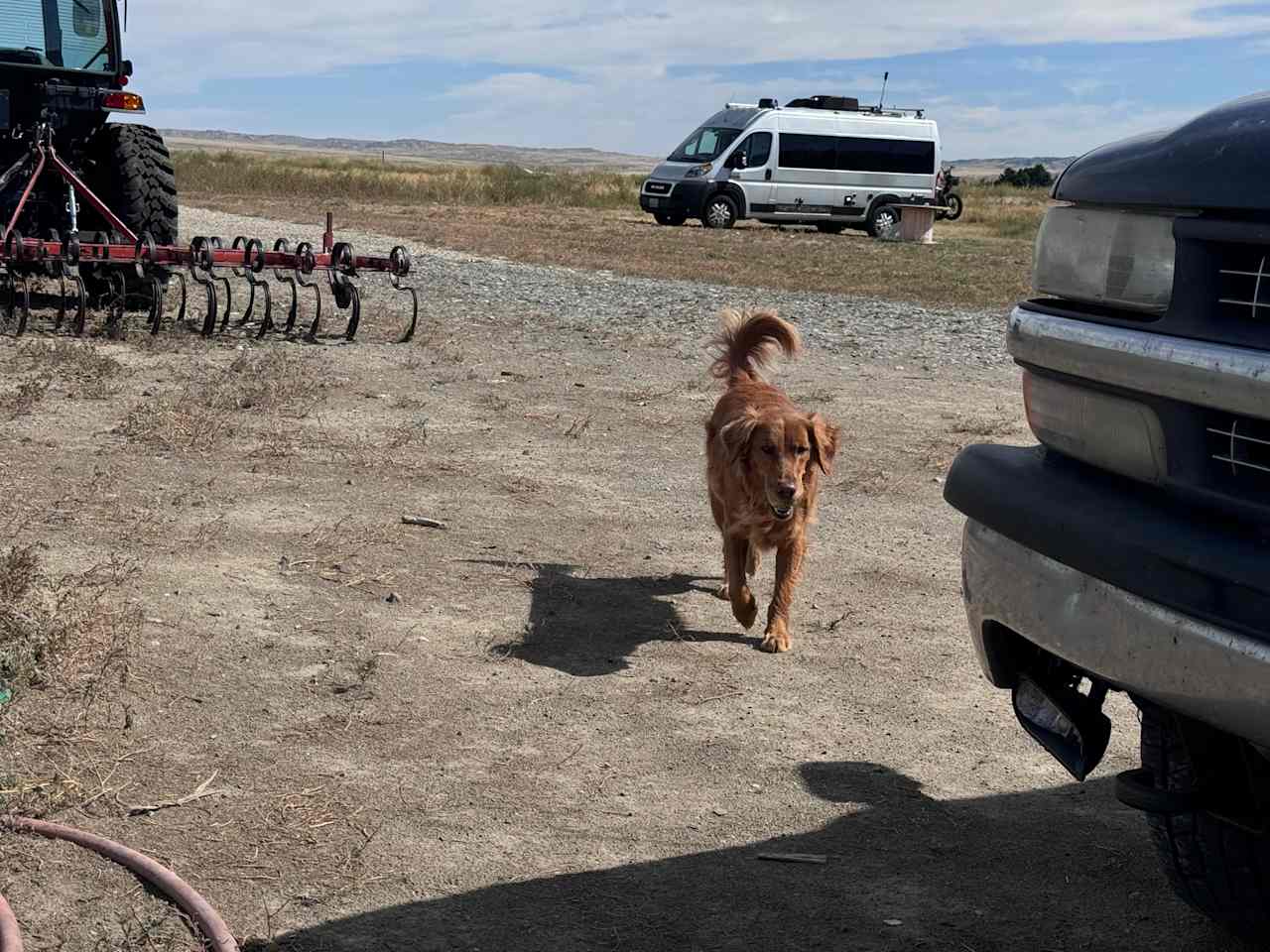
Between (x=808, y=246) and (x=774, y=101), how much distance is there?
7490 millimetres

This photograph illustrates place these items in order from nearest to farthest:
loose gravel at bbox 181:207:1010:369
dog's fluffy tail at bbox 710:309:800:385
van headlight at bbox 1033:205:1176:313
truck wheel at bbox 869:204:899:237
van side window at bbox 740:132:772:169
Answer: van headlight at bbox 1033:205:1176:313
dog's fluffy tail at bbox 710:309:800:385
loose gravel at bbox 181:207:1010:369
van side window at bbox 740:132:772:169
truck wheel at bbox 869:204:899:237

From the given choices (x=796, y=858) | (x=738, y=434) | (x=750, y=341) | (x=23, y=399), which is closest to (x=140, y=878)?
(x=796, y=858)

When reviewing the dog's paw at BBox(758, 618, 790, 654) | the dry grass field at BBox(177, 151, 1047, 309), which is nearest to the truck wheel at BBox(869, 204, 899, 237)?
the dry grass field at BBox(177, 151, 1047, 309)

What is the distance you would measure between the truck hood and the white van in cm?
2866

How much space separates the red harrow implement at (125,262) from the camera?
10.1 meters

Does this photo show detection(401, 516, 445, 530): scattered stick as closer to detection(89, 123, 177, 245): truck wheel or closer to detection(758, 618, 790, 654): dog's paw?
detection(758, 618, 790, 654): dog's paw

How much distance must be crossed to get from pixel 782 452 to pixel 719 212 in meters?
26.5

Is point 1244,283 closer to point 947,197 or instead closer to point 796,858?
point 796,858

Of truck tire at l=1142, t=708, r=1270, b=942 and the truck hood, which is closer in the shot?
the truck hood

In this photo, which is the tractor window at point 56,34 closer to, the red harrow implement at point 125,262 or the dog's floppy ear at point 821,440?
the red harrow implement at point 125,262

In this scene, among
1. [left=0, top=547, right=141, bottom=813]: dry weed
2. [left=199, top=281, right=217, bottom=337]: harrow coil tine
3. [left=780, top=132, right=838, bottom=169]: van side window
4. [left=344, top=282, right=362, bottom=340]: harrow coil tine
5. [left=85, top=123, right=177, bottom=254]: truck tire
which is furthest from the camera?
[left=780, top=132, right=838, bottom=169]: van side window

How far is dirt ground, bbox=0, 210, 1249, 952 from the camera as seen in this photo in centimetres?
312

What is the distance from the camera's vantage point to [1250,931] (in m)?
2.77

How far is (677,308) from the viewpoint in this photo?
14.4 metres
